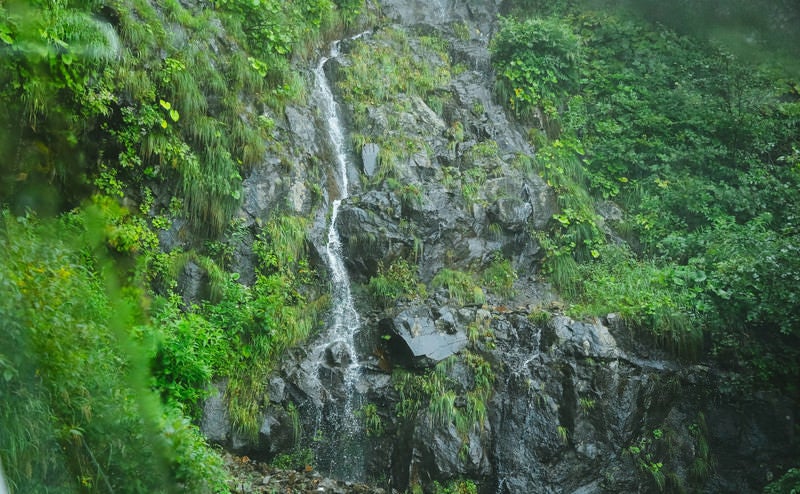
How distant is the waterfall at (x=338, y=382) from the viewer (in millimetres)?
6812

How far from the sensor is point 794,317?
668 cm

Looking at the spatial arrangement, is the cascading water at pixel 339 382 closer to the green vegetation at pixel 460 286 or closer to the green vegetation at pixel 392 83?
the green vegetation at pixel 460 286

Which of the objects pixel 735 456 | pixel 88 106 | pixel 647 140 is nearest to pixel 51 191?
pixel 88 106

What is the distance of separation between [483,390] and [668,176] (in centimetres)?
580

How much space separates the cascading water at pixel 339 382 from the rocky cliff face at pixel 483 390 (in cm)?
8

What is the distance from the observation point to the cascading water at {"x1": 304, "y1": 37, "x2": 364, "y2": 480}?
681 centimetres

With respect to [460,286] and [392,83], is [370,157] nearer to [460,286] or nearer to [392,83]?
[392,83]

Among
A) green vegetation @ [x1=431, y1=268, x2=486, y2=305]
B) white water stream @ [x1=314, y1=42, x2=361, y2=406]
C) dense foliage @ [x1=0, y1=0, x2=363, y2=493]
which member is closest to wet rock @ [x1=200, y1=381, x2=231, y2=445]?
dense foliage @ [x1=0, y1=0, x2=363, y2=493]

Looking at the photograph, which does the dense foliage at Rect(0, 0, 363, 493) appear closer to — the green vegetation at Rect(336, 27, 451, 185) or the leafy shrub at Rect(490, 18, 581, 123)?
the green vegetation at Rect(336, 27, 451, 185)

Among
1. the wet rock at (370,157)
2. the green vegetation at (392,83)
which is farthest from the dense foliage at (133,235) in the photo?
the wet rock at (370,157)

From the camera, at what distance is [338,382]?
23.6 feet

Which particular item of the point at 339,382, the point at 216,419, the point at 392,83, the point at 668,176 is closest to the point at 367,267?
the point at 339,382

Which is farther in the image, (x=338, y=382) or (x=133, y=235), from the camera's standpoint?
(x=338, y=382)

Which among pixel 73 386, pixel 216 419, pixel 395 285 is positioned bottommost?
pixel 216 419
